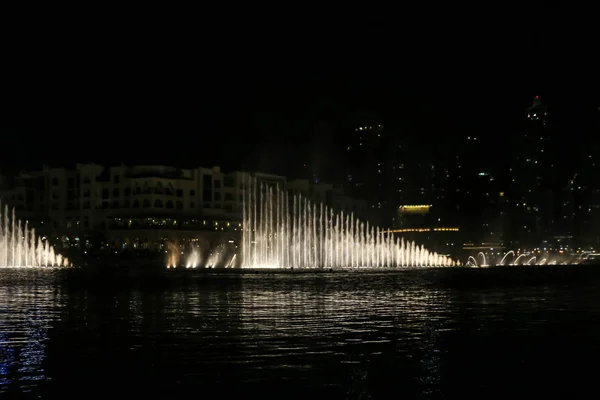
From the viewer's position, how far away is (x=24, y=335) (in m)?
25.3

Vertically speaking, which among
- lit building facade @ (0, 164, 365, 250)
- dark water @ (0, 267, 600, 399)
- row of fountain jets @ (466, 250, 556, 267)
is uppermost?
lit building facade @ (0, 164, 365, 250)

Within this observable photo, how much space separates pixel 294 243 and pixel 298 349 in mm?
92731

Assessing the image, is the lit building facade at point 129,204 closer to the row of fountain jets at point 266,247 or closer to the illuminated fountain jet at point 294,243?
the row of fountain jets at point 266,247

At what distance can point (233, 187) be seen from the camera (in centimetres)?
12788

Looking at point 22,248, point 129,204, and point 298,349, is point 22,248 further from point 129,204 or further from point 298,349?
point 298,349

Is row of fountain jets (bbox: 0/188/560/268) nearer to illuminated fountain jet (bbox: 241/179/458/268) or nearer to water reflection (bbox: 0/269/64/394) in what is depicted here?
illuminated fountain jet (bbox: 241/179/458/268)

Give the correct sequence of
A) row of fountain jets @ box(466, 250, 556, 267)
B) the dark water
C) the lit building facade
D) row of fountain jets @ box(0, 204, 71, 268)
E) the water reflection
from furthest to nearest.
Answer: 1. row of fountain jets @ box(466, 250, 556, 267)
2. the lit building facade
3. row of fountain jets @ box(0, 204, 71, 268)
4. the water reflection
5. the dark water

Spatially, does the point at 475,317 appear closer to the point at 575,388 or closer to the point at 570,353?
the point at 570,353

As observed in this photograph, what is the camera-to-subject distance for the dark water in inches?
676

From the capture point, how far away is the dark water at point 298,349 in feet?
Result: 56.3

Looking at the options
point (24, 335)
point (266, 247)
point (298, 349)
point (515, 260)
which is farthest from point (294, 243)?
point (298, 349)

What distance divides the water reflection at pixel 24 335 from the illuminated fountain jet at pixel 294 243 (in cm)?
6254

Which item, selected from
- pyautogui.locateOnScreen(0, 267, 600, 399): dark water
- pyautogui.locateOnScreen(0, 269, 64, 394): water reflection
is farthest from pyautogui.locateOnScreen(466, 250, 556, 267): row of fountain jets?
pyautogui.locateOnScreen(0, 269, 64, 394): water reflection

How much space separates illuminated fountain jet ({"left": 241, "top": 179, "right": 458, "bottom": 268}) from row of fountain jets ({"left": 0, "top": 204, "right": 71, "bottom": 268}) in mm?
26752
